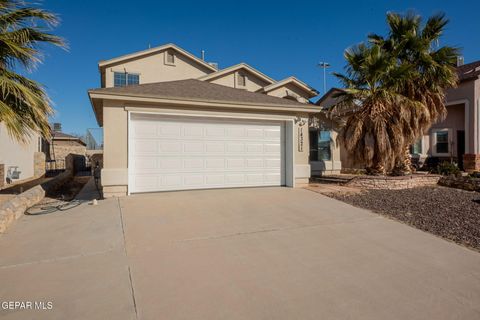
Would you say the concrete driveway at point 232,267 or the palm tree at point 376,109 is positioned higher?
the palm tree at point 376,109

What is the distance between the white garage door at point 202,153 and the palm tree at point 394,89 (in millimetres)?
3483

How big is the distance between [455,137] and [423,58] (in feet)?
24.1

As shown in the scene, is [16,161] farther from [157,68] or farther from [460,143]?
[460,143]

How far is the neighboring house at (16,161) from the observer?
11877mm

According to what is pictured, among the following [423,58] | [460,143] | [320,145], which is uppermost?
[423,58]

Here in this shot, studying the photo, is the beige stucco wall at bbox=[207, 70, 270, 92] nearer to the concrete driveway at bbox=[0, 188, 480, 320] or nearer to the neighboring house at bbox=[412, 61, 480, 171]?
the neighboring house at bbox=[412, 61, 480, 171]

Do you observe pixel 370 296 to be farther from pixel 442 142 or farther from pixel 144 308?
pixel 442 142

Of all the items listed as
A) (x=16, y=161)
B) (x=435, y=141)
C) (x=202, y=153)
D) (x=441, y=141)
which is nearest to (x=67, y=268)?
(x=202, y=153)

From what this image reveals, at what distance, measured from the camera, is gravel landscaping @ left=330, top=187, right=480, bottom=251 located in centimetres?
Result: 526

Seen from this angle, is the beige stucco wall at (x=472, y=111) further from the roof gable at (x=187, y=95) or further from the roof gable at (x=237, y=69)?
the roof gable at (x=237, y=69)

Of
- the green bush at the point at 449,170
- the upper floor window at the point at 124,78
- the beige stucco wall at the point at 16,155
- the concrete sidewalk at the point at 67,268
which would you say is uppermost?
the upper floor window at the point at 124,78

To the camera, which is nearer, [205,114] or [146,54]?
[205,114]

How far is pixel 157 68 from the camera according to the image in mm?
19562

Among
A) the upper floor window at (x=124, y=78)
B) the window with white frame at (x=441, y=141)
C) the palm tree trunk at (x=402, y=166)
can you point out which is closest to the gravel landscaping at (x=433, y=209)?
the palm tree trunk at (x=402, y=166)
